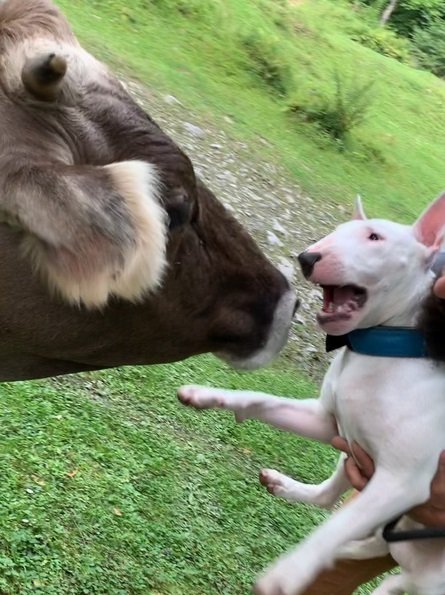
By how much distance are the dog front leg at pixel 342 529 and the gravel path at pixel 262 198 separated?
3551mm

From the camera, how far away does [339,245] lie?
2553 millimetres

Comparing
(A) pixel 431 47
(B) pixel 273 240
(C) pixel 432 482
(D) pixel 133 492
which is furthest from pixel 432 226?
(A) pixel 431 47

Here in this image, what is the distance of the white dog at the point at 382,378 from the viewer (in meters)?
2.50

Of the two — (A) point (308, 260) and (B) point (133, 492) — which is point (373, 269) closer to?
(A) point (308, 260)

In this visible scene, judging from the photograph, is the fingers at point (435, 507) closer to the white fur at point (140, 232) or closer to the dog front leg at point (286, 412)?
the dog front leg at point (286, 412)

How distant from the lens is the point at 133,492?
3.61m

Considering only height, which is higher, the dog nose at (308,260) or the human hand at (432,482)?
the dog nose at (308,260)

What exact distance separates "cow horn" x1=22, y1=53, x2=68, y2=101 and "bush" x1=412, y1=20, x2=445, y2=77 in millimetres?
22664

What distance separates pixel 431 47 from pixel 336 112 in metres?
13.6

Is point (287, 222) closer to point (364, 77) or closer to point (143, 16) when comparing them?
point (143, 16)

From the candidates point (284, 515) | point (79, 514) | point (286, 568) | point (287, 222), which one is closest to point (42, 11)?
point (286, 568)

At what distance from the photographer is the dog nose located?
8.26 feet

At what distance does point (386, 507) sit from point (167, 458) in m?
1.65

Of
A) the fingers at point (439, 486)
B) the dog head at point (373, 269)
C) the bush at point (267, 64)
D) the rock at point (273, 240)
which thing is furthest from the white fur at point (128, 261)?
the bush at point (267, 64)
